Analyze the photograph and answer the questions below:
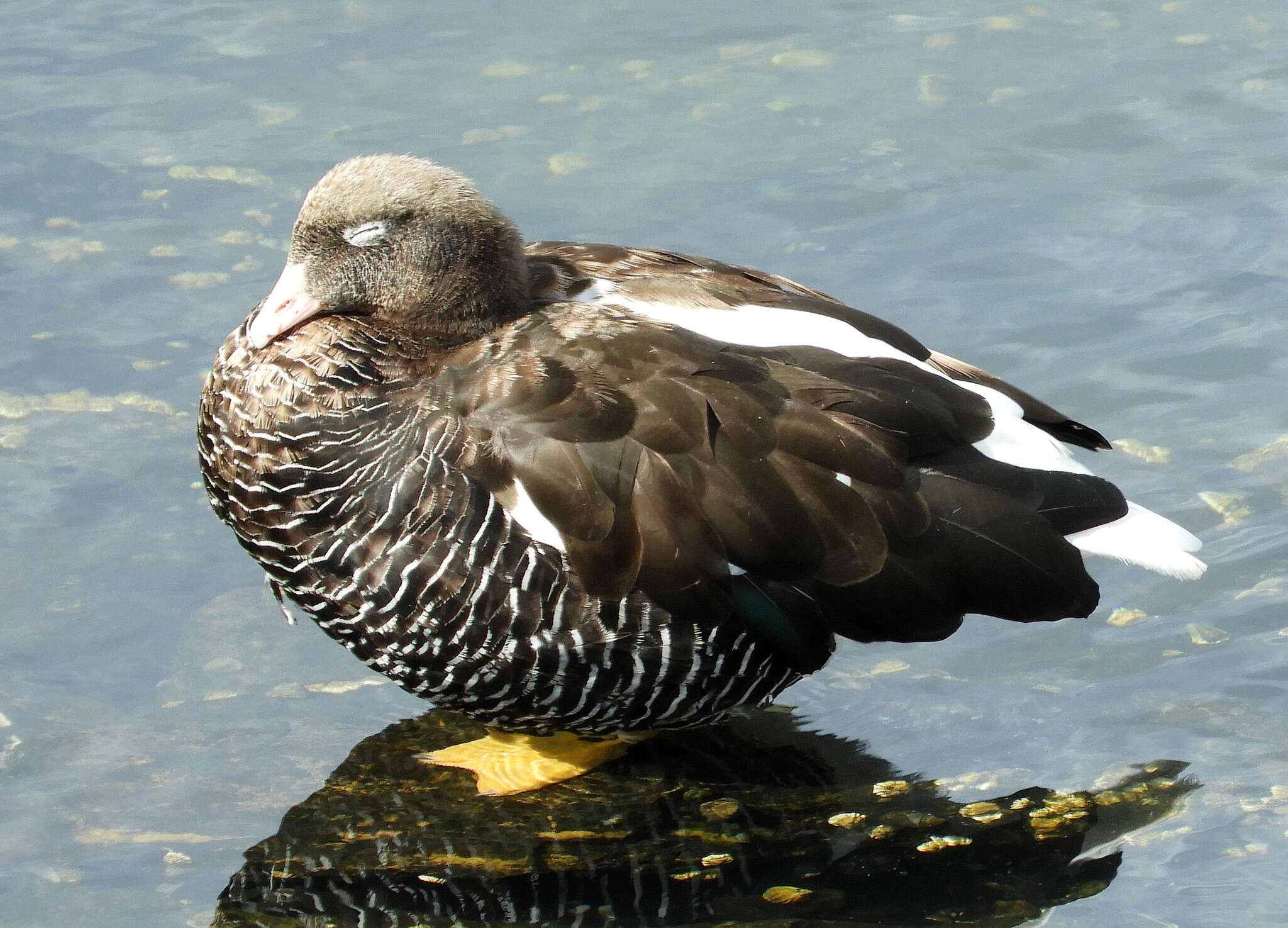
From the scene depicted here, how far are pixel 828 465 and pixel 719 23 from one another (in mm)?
5900

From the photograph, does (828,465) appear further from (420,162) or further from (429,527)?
(420,162)

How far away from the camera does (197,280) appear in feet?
25.0

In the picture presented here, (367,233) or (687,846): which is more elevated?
(367,233)

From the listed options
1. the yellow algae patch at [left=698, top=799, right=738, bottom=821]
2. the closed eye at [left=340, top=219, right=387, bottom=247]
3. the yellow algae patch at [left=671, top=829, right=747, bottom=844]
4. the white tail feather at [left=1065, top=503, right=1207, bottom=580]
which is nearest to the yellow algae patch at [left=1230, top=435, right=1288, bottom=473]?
the white tail feather at [left=1065, top=503, right=1207, bottom=580]

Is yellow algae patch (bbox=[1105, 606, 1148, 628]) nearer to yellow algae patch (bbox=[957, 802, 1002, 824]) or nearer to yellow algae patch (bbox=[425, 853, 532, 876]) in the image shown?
yellow algae patch (bbox=[957, 802, 1002, 824])

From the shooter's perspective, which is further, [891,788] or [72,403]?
[72,403]

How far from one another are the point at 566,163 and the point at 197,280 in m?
2.10

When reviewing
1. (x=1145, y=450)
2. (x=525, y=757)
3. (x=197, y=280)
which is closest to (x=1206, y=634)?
(x=1145, y=450)

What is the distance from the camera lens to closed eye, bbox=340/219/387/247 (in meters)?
4.82

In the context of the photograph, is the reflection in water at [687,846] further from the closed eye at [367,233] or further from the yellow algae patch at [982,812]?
the closed eye at [367,233]

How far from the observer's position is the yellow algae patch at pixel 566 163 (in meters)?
8.43

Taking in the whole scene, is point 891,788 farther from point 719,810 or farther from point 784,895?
point 784,895

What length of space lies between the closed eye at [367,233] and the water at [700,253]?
1739mm

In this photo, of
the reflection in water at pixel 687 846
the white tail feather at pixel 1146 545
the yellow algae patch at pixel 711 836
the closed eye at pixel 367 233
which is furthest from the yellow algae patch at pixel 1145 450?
the closed eye at pixel 367 233
